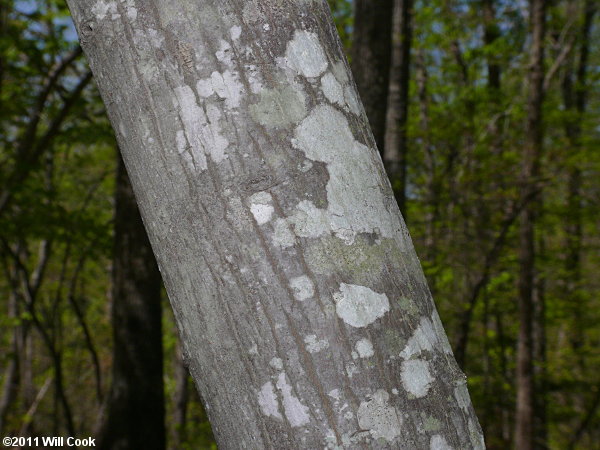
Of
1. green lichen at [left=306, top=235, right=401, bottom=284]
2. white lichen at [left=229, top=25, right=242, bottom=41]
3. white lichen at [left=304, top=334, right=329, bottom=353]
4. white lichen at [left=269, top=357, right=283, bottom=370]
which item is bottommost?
white lichen at [left=269, top=357, right=283, bottom=370]

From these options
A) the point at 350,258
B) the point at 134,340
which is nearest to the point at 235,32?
the point at 350,258

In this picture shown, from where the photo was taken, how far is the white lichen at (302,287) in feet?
2.35

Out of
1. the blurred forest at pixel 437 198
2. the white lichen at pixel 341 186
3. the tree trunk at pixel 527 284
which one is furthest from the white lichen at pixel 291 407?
the tree trunk at pixel 527 284

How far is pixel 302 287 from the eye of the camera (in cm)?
72

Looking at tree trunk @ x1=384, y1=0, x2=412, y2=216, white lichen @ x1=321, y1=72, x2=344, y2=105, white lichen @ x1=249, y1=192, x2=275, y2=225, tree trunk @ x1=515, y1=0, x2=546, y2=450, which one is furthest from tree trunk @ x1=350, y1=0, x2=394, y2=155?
white lichen @ x1=249, y1=192, x2=275, y2=225

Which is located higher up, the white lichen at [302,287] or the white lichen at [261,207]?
the white lichen at [261,207]

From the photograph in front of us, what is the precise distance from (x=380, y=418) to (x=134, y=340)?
4871 mm

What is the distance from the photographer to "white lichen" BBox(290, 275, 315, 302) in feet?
2.35

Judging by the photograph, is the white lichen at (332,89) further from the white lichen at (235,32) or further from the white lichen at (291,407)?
the white lichen at (291,407)

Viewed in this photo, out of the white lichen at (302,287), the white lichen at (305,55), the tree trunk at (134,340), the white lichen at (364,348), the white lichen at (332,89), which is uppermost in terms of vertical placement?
the white lichen at (305,55)

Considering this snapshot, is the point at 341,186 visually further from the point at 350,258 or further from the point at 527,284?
the point at 527,284

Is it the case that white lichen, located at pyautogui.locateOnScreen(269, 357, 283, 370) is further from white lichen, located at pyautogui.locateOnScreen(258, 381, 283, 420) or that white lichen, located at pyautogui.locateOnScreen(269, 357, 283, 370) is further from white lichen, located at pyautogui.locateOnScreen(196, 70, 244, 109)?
white lichen, located at pyautogui.locateOnScreen(196, 70, 244, 109)

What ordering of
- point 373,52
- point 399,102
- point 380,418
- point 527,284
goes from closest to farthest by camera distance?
point 380,418 < point 373,52 < point 527,284 < point 399,102

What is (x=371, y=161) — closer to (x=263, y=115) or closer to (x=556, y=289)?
(x=263, y=115)
